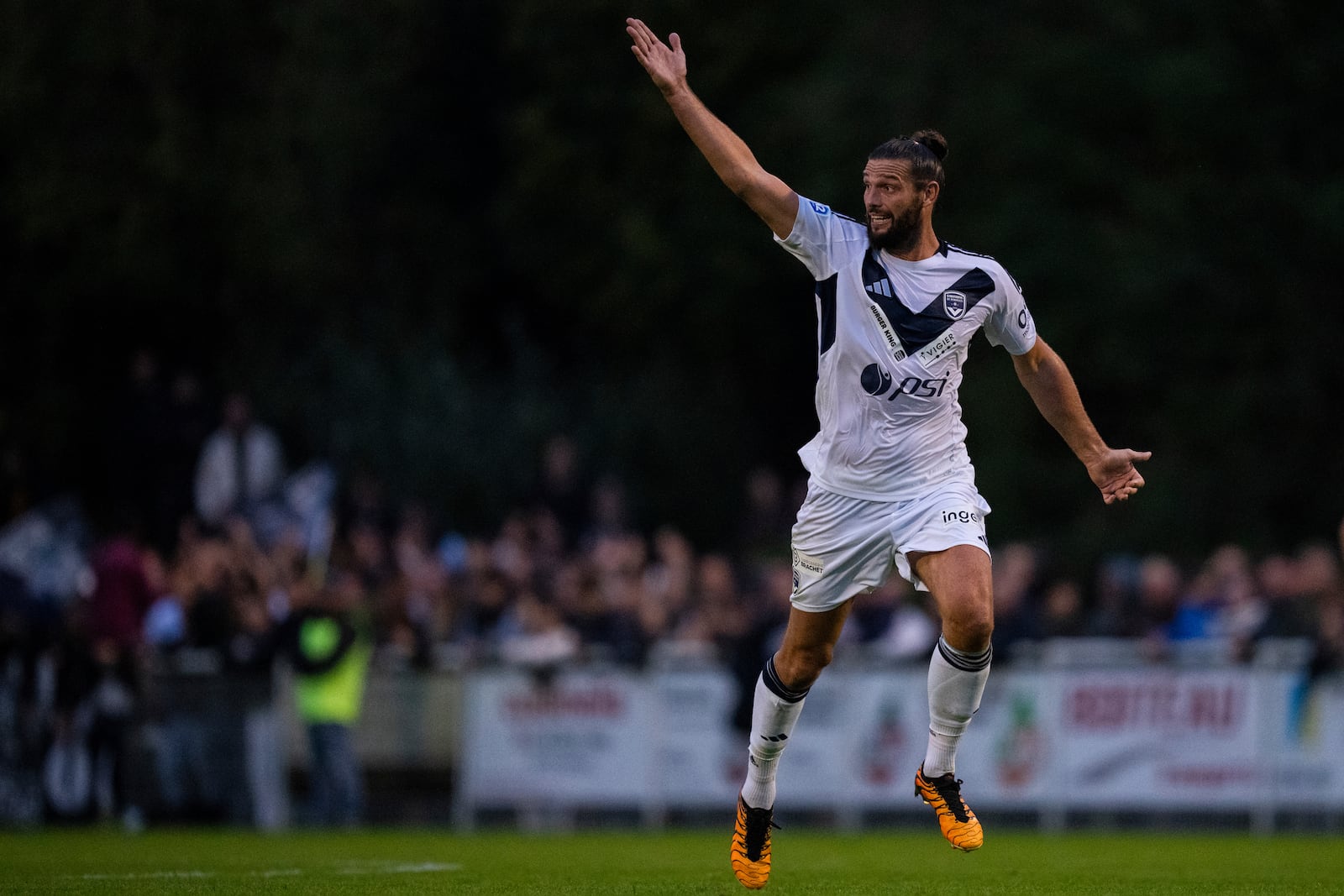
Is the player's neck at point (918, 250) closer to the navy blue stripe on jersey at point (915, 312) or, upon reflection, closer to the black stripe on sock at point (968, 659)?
the navy blue stripe on jersey at point (915, 312)

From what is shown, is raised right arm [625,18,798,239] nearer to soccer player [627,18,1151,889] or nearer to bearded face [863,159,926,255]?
soccer player [627,18,1151,889]

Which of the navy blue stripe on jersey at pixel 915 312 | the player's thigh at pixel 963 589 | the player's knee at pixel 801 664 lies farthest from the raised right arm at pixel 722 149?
the player's knee at pixel 801 664

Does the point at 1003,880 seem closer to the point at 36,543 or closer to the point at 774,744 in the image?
the point at 774,744

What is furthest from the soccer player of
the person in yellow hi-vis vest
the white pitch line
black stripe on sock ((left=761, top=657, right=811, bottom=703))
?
the person in yellow hi-vis vest

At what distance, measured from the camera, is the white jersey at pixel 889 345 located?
9.36 m

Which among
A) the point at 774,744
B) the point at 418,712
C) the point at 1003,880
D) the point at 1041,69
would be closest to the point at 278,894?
the point at 774,744

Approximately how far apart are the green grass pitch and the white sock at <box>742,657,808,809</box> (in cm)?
45

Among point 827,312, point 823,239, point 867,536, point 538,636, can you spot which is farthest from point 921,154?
point 538,636

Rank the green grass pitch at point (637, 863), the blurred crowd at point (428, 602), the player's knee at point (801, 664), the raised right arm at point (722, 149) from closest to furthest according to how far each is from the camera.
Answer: the raised right arm at point (722, 149), the player's knee at point (801, 664), the green grass pitch at point (637, 863), the blurred crowd at point (428, 602)

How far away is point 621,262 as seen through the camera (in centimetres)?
3481

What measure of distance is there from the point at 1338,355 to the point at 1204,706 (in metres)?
14.3

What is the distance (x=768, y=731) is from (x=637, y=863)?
2969 millimetres

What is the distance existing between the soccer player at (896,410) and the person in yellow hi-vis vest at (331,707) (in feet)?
30.3

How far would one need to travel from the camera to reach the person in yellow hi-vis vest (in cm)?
1842
